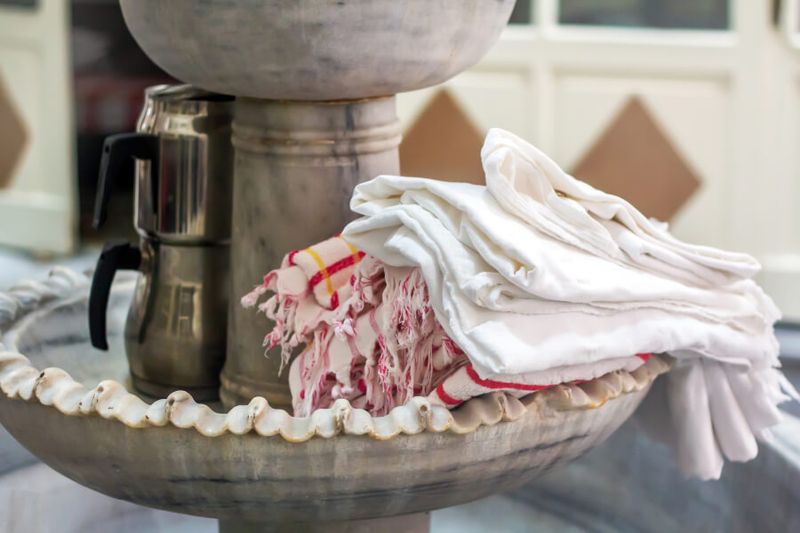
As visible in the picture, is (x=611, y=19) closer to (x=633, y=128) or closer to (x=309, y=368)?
(x=633, y=128)

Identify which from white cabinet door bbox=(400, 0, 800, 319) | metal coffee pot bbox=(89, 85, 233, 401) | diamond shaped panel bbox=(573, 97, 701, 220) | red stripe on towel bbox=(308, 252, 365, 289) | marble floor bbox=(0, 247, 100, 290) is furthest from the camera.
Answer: marble floor bbox=(0, 247, 100, 290)

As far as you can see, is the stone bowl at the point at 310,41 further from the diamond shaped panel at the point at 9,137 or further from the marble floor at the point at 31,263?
the diamond shaped panel at the point at 9,137

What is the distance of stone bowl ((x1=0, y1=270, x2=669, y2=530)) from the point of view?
58 centimetres

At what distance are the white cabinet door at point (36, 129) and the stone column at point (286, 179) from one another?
7.31ft

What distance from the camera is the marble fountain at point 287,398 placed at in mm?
581

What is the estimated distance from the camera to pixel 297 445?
22.6 inches

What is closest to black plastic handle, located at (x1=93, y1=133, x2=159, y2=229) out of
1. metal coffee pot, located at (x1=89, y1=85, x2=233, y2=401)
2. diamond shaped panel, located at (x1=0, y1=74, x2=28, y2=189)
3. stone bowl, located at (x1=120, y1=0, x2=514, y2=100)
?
metal coffee pot, located at (x1=89, y1=85, x2=233, y2=401)

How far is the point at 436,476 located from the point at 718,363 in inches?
9.4

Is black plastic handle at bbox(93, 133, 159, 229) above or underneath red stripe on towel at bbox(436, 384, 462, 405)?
above

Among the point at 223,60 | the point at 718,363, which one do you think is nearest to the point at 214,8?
the point at 223,60

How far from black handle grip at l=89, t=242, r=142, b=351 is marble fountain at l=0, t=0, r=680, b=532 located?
0.43ft

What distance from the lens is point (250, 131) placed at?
720 mm

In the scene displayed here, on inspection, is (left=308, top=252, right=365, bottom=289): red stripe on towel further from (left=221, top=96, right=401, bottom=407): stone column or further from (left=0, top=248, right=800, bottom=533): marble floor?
(left=0, top=248, right=800, bottom=533): marble floor

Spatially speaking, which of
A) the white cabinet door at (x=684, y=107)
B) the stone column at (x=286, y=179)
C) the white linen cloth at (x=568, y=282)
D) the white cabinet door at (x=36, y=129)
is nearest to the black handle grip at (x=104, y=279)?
the stone column at (x=286, y=179)
